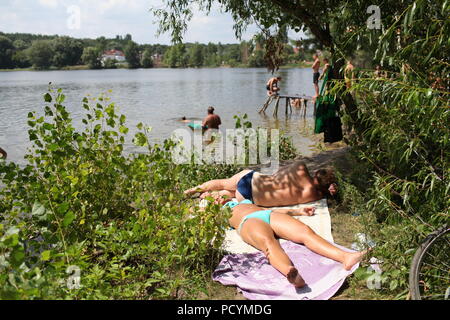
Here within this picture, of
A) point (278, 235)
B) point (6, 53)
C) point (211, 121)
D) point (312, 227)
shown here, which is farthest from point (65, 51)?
point (278, 235)

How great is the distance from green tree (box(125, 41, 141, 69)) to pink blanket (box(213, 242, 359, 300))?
142 metres

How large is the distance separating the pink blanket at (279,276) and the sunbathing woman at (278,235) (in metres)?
0.07

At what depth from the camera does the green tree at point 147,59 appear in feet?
461

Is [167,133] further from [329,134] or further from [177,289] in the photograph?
[177,289]

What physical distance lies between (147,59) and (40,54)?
3954 centimetres

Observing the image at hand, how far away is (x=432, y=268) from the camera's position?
3104mm

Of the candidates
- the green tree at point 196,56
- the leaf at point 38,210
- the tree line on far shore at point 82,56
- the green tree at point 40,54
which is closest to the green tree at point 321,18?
the leaf at point 38,210

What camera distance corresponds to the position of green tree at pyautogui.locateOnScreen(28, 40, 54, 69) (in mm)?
108688

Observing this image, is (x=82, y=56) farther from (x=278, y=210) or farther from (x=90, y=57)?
(x=278, y=210)

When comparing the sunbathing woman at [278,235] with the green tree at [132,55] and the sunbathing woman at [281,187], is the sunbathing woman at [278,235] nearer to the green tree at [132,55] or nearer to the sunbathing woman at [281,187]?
the sunbathing woman at [281,187]

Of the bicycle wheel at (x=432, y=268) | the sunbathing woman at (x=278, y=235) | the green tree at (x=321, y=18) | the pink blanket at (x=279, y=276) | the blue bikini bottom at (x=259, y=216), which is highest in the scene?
the green tree at (x=321, y=18)

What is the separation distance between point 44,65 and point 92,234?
12233 centimetres
